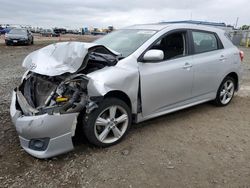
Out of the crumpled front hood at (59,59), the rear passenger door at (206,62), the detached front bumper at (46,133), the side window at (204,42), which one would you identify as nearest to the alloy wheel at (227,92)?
the rear passenger door at (206,62)

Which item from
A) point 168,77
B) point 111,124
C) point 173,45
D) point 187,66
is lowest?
point 111,124

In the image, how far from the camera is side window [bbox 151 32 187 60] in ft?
13.1

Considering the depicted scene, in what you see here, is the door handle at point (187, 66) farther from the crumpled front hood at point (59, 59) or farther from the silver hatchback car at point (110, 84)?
the crumpled front hood at point (59, 59)

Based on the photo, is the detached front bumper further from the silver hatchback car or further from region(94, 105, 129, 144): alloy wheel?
region(94, 105, 129, 144): alloy wheel

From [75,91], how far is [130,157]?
1.07 metres

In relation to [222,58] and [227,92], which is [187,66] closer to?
[222,58]

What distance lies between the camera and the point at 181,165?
3.08 meters

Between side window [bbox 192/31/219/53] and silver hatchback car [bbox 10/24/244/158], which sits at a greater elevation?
side window [bbox 192/31/219/53]

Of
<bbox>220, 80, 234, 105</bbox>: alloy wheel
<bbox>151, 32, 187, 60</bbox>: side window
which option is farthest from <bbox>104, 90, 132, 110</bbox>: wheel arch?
<bbox>220, 80, 234, 105</bbox>: alloy wheel

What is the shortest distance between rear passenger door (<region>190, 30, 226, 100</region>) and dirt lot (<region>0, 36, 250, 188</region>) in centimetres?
63

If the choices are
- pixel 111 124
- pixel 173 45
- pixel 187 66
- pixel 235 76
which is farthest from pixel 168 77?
pixel 235 76

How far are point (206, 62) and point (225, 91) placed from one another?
1.01m

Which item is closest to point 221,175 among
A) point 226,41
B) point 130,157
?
point 130,157

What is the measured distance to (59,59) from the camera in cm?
340
